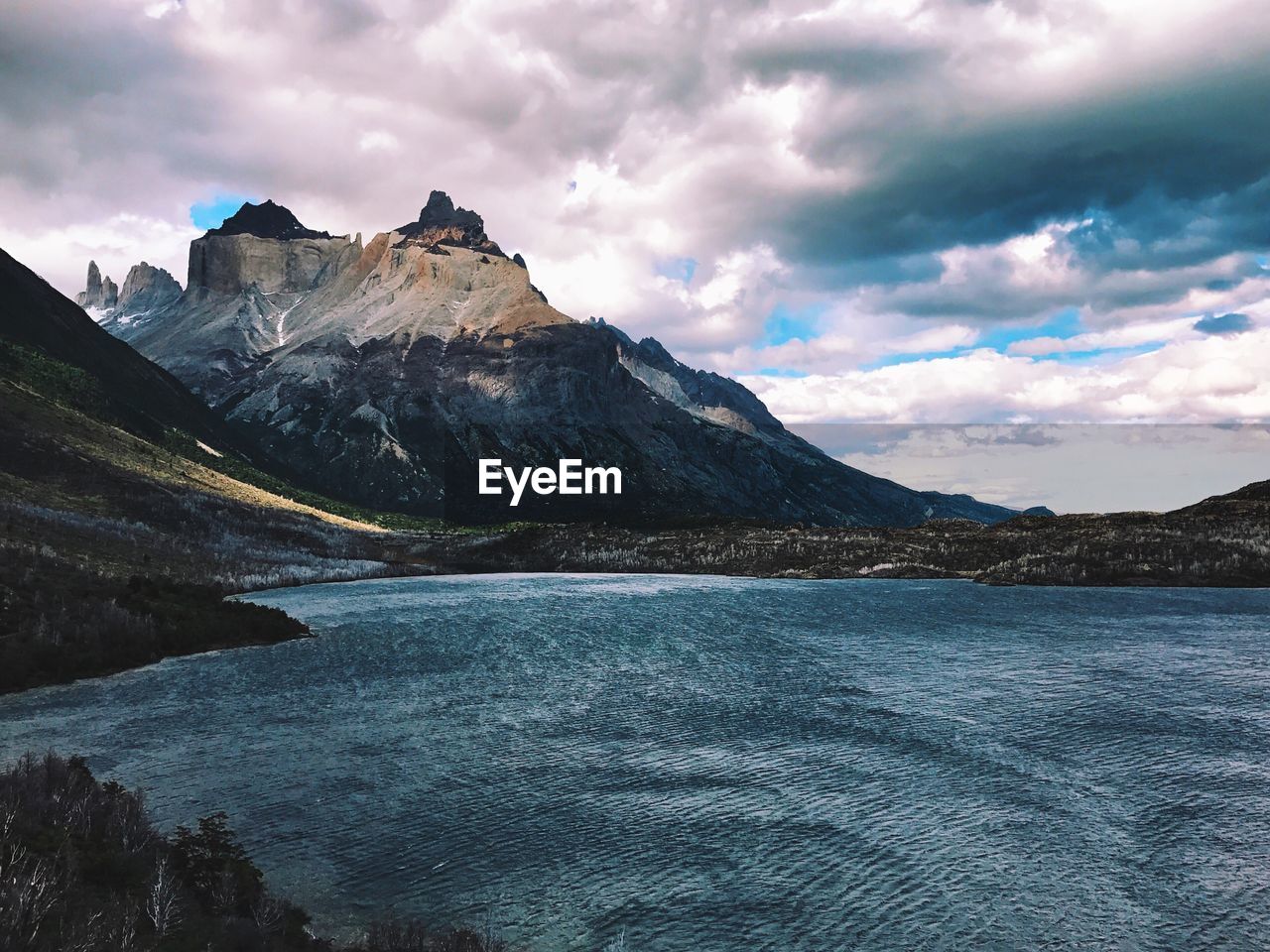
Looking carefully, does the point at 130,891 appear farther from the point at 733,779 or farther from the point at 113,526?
the point at 113,526

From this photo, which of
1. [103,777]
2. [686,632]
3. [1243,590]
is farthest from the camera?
[1243,590]

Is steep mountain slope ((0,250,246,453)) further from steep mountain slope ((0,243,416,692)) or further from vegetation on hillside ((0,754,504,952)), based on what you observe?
vegetation on hillside ((0,754,504,952))

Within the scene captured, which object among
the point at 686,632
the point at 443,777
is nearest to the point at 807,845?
the point at 443,777

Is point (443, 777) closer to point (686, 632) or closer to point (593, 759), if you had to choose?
point (593, 759)

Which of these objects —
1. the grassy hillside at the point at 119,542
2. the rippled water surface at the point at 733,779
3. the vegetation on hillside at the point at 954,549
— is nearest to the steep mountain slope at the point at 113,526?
the grassy hillside at the point at 119,542

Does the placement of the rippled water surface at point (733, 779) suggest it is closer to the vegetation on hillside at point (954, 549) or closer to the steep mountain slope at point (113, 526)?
the steep mountain slope at point (113, 526)

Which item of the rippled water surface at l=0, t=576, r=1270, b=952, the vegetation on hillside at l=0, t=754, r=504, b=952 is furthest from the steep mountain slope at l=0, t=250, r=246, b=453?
the vegetation on hillside at l=0, t=754, r=504, b=952
